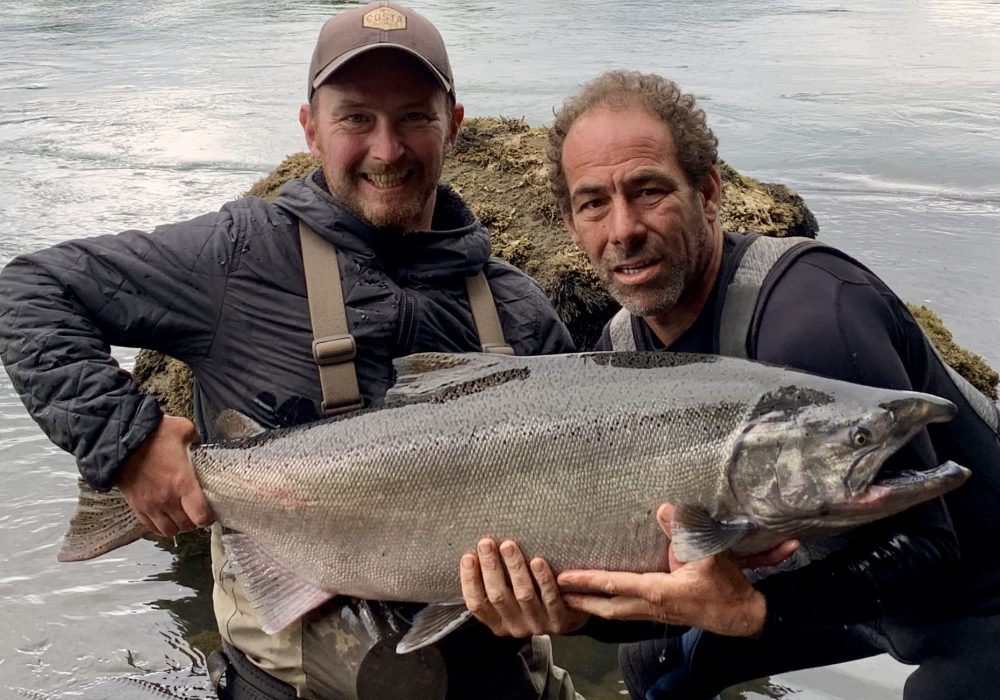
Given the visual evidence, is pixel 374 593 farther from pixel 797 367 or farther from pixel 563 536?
pixel 797 367

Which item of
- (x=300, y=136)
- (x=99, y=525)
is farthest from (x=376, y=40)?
(x=300, y=136)

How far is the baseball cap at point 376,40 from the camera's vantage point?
360 cm

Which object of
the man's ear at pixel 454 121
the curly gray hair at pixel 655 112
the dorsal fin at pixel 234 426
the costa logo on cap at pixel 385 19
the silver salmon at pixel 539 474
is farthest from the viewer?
the man's ear at pixel 454 121

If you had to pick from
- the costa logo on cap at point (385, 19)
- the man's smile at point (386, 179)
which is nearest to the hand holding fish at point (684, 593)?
the man's smile at point (386, 179)

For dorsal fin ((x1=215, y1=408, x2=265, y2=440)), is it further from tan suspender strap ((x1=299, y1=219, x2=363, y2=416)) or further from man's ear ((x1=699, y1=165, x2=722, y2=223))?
man's ear ((x1=699, y1=165, x2=722, y2=223))

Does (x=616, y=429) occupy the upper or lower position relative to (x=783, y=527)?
upper

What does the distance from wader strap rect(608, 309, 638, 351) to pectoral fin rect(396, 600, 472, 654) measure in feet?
3.93

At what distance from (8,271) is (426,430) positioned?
155 cm

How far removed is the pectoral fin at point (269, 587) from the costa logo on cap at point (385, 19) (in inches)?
75.9

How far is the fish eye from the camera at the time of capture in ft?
8.75

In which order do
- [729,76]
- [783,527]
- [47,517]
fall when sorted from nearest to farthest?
[783,527]
[47,517]
[729,76]

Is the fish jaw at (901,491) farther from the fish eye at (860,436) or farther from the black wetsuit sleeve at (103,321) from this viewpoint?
the black wetsuit sleeve at (103,321)

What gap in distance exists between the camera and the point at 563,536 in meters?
2.87

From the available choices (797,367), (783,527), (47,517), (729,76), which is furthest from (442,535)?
(729,76)
